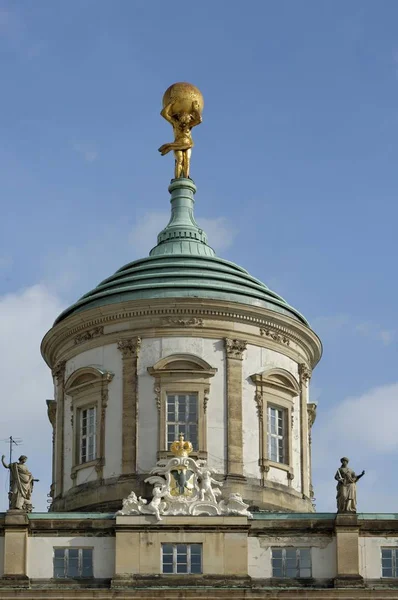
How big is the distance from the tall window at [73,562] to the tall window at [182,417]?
5.58 meters

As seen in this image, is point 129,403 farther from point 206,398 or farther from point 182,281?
point 182,281

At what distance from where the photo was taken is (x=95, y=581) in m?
67.5

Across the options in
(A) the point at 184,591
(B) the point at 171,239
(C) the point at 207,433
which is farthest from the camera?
(B) the point at 171,239

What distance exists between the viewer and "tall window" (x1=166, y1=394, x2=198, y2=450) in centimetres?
7169

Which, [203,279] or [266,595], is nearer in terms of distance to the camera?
[266,595]

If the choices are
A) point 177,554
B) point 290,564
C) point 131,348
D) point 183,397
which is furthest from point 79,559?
point 131,348

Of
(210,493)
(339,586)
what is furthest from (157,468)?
(339,586)

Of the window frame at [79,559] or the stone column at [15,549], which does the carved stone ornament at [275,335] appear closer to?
the window frame at [79,559]

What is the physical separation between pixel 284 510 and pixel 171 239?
12401 mm

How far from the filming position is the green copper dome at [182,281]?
242 ft

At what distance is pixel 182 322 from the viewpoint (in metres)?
73.1

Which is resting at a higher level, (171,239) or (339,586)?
(171,239)

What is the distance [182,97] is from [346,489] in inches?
744

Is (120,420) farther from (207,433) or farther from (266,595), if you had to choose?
(266,595)
